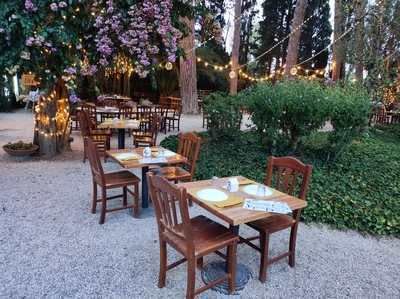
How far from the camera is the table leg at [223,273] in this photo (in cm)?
230

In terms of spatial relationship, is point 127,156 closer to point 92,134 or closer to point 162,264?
point 162,264

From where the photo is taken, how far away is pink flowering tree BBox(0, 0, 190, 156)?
145 inches

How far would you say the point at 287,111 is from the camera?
488 cm

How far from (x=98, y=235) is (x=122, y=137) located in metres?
3.12

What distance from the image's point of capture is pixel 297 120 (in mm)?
4906

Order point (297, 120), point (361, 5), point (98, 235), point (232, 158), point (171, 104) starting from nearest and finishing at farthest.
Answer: point (98, 235)
point (297, 120)
point (232, 158)
point (361, 5)
point (171, 104)

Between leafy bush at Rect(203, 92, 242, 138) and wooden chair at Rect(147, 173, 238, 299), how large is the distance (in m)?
3.69

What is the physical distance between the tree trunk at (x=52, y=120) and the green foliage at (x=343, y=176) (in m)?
2.07

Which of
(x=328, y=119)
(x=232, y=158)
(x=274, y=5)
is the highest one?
(x=274, y=5)

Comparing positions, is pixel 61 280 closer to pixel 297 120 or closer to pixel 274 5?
pixel 297 120

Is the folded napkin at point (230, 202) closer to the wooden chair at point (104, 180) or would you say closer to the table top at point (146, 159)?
the table top at point (146, 159)

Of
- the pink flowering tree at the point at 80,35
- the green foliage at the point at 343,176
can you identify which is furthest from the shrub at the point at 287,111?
the pink flowering tree at the point at 80,35

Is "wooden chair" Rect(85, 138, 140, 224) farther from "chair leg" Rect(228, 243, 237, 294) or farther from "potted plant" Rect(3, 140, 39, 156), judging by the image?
"potted plant" Rect(3, 140, 39, 156)

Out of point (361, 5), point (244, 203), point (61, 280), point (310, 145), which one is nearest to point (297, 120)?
point (310, 145)
